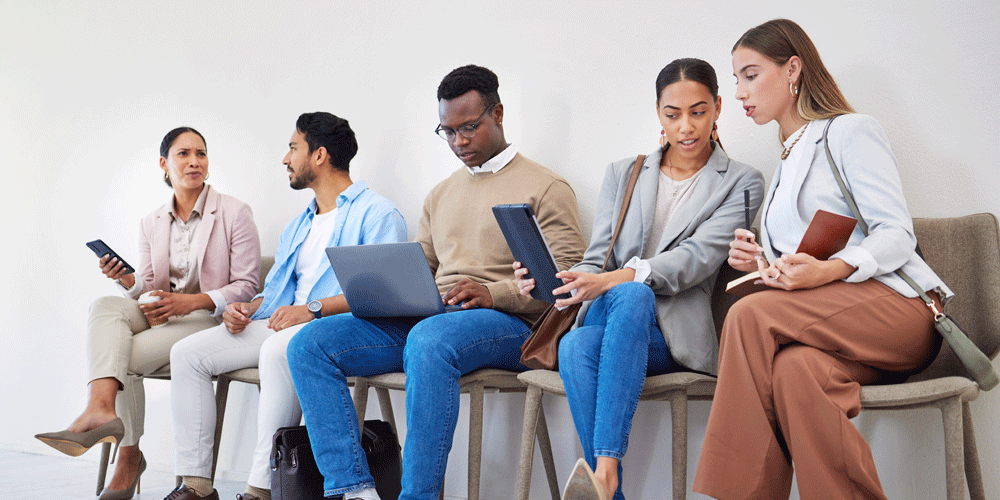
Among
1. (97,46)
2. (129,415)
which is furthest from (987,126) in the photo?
(97,46)

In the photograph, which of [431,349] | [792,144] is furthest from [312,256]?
[792,144]

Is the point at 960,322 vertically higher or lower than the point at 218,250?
lower

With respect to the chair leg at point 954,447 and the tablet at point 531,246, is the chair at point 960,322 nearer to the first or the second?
the chair leg at point 954,447

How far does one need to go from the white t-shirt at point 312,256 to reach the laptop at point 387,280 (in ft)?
2.05

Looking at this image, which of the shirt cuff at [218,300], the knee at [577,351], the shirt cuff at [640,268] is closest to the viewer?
the knee at [577,351]

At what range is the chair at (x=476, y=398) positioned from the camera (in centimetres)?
196

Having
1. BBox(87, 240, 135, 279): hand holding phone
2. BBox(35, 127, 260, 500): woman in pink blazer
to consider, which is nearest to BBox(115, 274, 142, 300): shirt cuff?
BBox(35, 127, 260, 500): woman in pink blazer

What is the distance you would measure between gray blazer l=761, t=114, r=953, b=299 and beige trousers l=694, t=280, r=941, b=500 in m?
0.05

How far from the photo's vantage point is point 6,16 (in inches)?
171

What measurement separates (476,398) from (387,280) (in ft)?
1.30

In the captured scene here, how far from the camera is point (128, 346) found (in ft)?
8.79

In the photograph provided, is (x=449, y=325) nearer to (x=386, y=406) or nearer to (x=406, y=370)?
(x=406, y=370)

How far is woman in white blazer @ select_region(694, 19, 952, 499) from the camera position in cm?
137

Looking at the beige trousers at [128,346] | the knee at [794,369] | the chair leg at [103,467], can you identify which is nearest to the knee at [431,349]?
the knee at [794,369]
